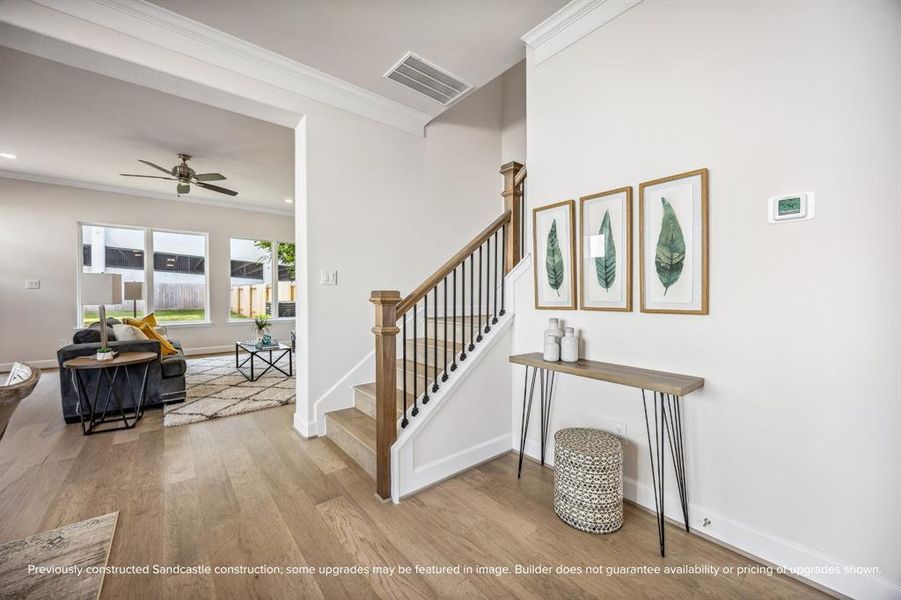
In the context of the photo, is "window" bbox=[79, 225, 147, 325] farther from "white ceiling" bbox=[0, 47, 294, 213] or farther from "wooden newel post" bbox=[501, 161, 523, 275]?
"wooden newel post" bbox=[501, 161, 523, 275]

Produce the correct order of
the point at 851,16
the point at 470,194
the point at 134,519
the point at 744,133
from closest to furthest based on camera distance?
the point at 851,16, the point at 744,133, the point at 134,519, the point at 470,194

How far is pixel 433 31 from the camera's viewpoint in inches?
96.1

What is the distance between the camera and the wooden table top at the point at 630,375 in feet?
5.43

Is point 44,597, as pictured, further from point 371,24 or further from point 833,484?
point 371,24

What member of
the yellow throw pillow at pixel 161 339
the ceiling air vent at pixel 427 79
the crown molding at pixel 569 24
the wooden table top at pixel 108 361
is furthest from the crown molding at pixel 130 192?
the crown molding at pixel 569 24

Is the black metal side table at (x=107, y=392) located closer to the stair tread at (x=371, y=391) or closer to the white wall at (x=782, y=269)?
the stair tread at (x=371, y=391)

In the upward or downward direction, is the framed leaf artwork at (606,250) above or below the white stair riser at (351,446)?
above

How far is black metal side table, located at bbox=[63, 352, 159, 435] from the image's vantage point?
10.3 ft

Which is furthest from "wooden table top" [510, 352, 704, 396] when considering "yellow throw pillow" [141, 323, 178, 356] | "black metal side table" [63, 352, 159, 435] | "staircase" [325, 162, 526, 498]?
"yellow throw pillow" [141, 323, 178, 356]

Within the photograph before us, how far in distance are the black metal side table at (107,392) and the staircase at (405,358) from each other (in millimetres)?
1940

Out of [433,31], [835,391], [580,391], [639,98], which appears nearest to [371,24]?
[433,31]

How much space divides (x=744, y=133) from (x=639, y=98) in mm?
592

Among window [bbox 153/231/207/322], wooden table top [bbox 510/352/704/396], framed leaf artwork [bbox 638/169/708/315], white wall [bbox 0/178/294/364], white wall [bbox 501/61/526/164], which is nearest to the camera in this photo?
wooden table top [bbox 510/352/704/396]

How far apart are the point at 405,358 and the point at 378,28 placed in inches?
86.3
